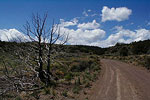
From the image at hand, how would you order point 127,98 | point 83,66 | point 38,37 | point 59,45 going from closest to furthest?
point 127,98 → point 38,37 → point 59,45 → point 83,66

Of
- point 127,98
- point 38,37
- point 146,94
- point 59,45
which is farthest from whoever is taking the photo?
point 59,45

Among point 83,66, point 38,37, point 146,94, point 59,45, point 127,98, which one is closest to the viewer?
point 127,98

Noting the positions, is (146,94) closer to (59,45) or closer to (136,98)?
(136,98)

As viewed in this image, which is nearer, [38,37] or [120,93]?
[120,93]

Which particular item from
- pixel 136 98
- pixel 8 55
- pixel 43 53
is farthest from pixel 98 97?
pixel 8 55

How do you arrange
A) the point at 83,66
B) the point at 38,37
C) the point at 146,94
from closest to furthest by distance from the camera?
the point at 146,94
the point at 38,37
the point at 83,66

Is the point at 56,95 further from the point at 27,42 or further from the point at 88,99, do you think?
the point at 27,42

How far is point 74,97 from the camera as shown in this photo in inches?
314

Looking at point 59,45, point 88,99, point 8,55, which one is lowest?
point 88,99

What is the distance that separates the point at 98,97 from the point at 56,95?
250 centimetres

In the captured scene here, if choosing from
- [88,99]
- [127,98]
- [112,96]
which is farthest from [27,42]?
[127,98]

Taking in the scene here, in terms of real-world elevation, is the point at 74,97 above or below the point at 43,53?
below

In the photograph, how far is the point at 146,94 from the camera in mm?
8203

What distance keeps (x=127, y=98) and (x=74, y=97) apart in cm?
295
